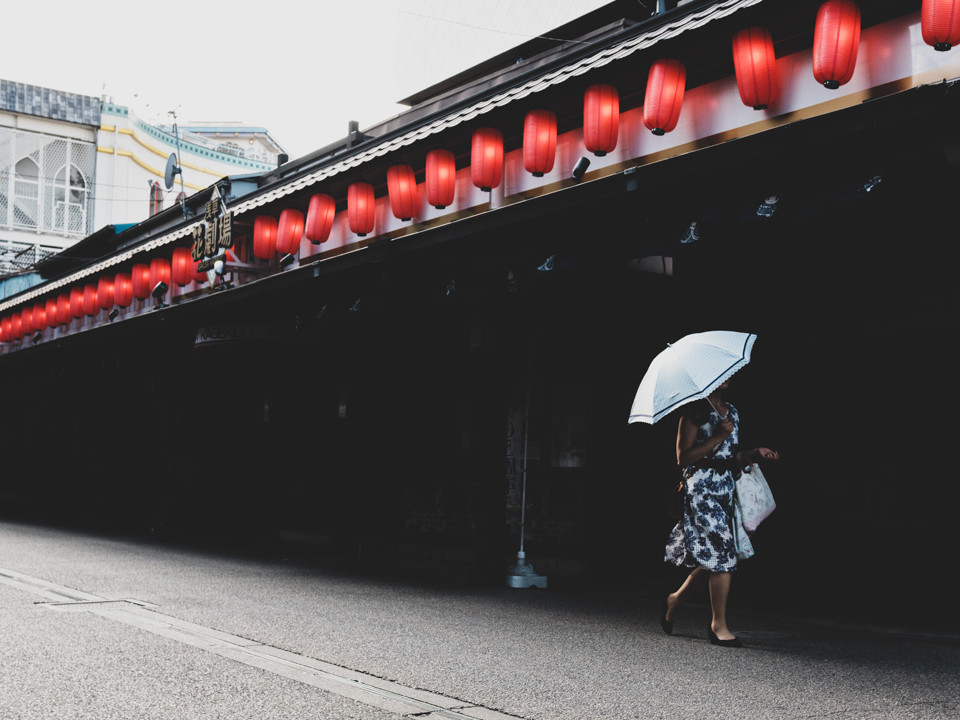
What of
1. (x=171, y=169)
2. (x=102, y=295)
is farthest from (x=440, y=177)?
(x=171, y=169)

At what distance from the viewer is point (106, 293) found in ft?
79.0

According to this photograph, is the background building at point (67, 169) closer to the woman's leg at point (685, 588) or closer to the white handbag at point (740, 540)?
the woman's leg at point (685, 588)

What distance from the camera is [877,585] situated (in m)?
8.94

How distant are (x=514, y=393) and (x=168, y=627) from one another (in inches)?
234

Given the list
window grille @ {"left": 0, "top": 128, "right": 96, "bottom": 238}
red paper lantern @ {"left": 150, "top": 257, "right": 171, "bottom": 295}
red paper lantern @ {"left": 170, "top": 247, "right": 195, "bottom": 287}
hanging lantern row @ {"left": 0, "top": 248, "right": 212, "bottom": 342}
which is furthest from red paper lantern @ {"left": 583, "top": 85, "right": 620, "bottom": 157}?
window grille @ {"left": 0, "top": 128, "right": 96, "bottom": 238}

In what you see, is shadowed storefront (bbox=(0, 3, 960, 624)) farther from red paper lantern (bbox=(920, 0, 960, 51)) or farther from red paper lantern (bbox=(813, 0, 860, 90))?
red paper lantern (bbox=(920, 0, 960, 51))

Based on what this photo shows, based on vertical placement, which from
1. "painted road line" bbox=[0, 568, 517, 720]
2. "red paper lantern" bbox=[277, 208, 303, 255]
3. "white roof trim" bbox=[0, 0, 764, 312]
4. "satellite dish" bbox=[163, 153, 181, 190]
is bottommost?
"painted road line" bbox=[0, 568, 517, 720]

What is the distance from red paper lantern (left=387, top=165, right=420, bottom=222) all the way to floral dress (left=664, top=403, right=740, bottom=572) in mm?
7135

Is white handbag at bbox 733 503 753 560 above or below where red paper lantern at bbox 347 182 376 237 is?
below

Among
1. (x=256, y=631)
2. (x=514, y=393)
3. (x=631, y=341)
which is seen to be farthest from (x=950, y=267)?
(x=256, y=631)

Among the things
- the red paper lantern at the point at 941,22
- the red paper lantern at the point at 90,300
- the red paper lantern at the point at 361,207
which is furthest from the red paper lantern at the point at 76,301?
the red paper lantern at the point at 941,22

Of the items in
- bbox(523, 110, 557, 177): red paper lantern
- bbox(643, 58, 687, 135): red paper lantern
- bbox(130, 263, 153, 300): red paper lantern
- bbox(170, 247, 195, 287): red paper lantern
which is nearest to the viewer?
bbox(643, 58, 687, 135): red paper lantern

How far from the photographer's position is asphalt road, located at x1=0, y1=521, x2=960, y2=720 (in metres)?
5.13

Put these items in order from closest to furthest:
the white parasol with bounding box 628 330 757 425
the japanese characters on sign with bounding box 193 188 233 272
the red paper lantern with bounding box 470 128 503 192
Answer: the white parasol with bounding box 628 330 757 425
the red paper lantern with bounding box 470 128 503 192
the japanese characters on sign with bounding box 193 188 233 272
